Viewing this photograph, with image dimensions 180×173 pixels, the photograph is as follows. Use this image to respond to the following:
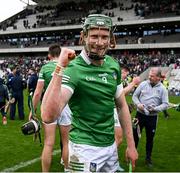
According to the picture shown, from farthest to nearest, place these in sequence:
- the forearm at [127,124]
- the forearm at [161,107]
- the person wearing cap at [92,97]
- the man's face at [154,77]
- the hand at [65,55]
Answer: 1. the man's face at [154,77]
2. the forearm at [161,107]
3. the forearm at [127,124]
4. the person wearing cap at [92,97]
5. the hand at [65,55]

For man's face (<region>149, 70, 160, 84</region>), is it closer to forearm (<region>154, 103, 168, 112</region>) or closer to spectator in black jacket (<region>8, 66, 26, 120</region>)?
forearm (<region>154, 103, 168, 112</region>)

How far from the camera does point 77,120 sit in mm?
3736

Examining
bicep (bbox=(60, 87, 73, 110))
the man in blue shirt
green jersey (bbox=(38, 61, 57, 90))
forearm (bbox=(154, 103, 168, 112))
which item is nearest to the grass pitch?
the man in blue shirt

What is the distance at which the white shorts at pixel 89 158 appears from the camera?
361 centimetres

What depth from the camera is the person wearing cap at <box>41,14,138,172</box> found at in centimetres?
356

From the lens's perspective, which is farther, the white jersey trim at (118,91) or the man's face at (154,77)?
the man's face at (154,77)

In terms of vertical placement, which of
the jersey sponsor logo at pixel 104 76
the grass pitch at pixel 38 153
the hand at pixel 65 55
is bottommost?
the grass pitch at pixel 38 153

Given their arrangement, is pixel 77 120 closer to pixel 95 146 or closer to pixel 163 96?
pixel 95 146

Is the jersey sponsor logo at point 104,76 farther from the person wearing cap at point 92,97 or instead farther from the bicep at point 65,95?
the bicep at point 65,95

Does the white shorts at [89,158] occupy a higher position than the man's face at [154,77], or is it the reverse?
the man's face at [154,77]

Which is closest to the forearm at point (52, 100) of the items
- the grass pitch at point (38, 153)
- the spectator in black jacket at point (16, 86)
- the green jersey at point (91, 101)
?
the green jersey at point (91, 101)

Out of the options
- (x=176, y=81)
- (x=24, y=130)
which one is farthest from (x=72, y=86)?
(x=176, y=81)

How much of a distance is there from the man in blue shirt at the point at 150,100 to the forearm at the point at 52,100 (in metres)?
5.03

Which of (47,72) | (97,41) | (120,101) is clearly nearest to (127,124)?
(120,101)
